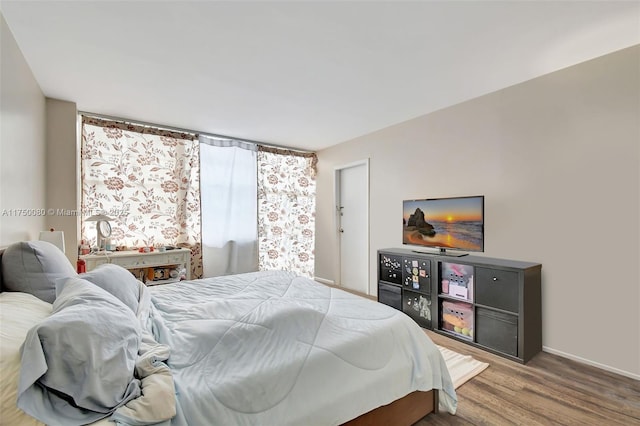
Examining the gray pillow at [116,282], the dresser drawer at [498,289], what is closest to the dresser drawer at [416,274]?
the dresser drawer at [498,289]

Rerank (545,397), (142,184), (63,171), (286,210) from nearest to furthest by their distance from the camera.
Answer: (545,397) → (63,171) → (142,184) → (286,210)

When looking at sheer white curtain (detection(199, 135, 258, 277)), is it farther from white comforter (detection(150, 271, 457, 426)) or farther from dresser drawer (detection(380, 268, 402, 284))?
white comforter (detection(150, 271, 457, 426))

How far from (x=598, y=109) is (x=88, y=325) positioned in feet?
11.7

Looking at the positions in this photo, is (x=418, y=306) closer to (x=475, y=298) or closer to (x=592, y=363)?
(x=475, y=298)

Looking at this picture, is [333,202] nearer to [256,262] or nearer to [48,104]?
[256,262]

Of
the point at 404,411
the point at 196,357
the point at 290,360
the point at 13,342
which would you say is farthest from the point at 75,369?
the point at 404,411

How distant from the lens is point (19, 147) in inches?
84.2

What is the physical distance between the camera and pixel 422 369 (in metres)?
1.65

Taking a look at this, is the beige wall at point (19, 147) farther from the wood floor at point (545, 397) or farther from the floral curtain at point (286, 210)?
the wood floor at point (545, 397)

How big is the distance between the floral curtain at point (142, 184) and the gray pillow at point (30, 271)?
7.56ft

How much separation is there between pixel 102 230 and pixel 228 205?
161 centimetres

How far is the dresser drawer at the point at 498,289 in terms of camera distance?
2.49 metres

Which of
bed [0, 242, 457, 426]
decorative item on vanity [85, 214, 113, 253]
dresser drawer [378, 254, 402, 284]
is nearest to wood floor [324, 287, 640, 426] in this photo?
bed [0, 242, 457, 426]

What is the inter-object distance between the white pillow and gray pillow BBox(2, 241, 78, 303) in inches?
5.5
